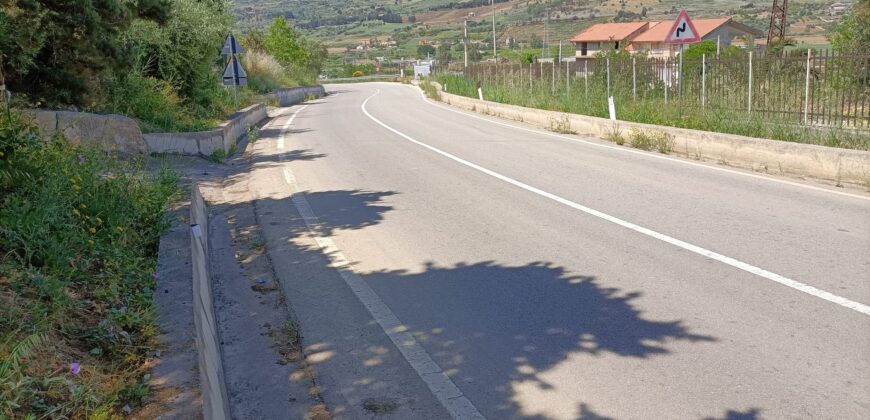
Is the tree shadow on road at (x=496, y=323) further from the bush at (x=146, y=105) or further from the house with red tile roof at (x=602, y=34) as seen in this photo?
the house with red tile roof at (x=602, y=34)

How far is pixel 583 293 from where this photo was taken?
6246 millimetres

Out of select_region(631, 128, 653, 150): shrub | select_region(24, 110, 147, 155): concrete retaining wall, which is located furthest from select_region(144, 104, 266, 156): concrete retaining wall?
select_region(631, 128, 653, 150): shrub

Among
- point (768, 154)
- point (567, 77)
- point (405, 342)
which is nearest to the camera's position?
point (405, 342)

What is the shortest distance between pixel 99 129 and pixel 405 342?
8.96m

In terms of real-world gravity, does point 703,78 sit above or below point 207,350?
above

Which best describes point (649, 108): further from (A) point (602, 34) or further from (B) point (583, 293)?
(A) point (602, 34)

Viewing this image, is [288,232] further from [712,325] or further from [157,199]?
[712,325]

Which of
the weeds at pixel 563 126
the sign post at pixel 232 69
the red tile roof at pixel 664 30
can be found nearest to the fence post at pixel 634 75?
the weeds at pixel 563 126

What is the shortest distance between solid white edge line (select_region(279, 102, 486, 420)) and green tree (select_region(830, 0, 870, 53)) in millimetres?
20366

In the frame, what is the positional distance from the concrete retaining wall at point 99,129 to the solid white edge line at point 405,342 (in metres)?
4.40

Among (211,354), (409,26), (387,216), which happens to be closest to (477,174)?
(387,216)

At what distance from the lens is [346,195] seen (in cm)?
1123

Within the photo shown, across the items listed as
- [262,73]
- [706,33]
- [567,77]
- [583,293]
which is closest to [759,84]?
[567,77]

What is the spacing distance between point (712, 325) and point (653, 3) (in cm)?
15161
